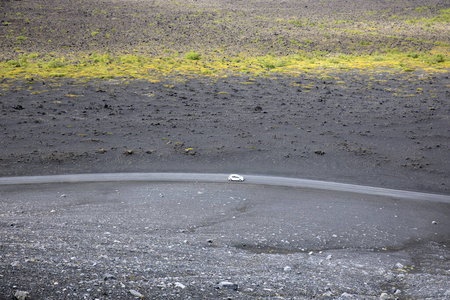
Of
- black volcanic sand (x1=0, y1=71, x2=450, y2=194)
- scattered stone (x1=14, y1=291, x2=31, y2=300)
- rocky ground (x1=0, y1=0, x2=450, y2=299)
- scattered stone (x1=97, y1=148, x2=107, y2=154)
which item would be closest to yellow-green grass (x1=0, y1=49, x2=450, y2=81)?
rocky ground (x1=0, y1=0, x2=450, y2=299)

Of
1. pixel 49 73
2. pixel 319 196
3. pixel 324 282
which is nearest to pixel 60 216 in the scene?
pixel 324 282

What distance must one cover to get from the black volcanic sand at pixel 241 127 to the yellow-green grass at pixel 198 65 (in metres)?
1.57

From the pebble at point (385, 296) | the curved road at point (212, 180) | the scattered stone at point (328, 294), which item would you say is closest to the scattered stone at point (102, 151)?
the curved road at point (212, 180)

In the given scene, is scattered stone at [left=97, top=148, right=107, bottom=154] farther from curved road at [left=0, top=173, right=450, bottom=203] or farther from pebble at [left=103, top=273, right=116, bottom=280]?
pebble at [left=103, top=273, right=116, bottom=280]

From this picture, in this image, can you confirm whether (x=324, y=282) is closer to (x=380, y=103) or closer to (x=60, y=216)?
(x=60, y=216)

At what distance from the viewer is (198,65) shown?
2539 centimetres

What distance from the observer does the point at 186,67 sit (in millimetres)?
24500

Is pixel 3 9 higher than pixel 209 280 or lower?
higher

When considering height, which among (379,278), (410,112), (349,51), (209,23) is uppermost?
(209,23)

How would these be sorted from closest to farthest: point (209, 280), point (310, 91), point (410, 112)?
point (209, 280), point (410, 112), point (310, 91)

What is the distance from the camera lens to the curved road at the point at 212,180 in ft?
33.9

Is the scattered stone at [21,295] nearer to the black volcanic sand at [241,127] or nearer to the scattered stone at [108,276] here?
the scattered stone at [108,276]

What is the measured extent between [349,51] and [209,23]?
51.2ft

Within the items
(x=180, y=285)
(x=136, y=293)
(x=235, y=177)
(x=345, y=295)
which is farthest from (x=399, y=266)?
(x=235, y=177)
